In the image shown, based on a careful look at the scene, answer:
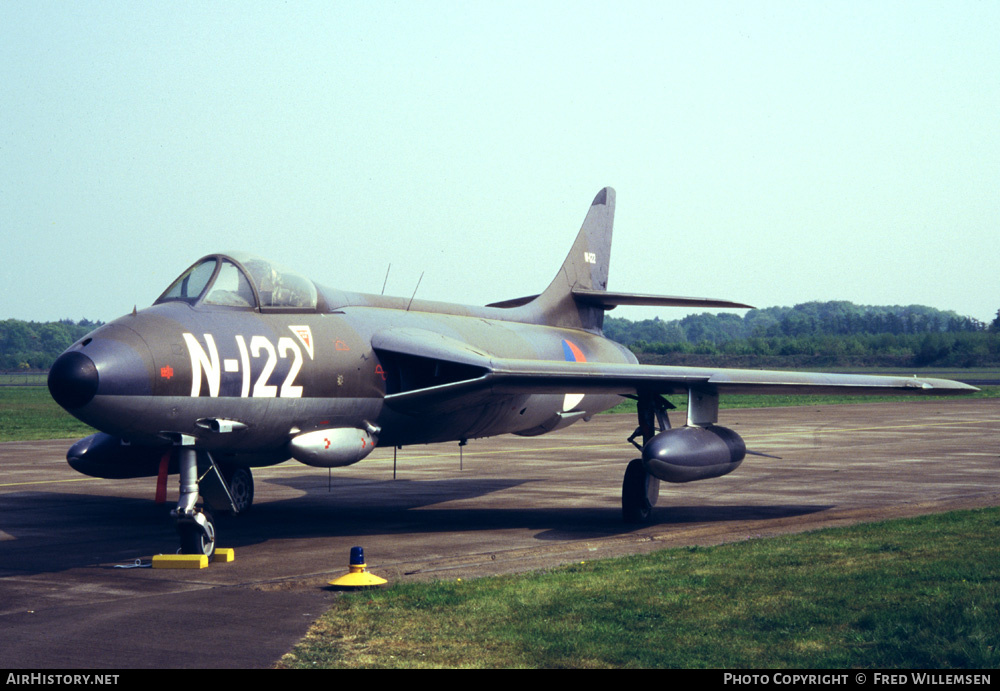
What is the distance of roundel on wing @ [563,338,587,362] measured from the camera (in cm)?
1811

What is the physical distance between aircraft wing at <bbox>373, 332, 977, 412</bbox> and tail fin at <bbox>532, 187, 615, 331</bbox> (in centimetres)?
487

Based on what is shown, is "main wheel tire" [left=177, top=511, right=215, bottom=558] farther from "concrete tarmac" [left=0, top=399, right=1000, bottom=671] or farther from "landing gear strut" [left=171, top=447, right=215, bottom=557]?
"concrete tarmac" [left=0, top=399, right=1000, bottom=671]

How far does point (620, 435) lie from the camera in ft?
105

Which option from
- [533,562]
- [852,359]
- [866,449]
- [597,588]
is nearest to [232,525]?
[533,562]

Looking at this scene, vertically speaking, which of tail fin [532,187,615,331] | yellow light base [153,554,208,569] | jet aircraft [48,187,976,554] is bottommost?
yellow light base [153,554,208,569]

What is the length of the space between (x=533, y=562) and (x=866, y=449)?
1738 cm

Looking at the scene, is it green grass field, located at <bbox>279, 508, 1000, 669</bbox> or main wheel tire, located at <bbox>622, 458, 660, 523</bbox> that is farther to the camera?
main wheel tire, located at <bbox>622, 458, 660, 523</bbox>

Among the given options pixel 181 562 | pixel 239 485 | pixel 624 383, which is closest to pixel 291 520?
pixel 239 485

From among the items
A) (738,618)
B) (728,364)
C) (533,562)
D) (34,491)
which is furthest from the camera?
(728,364)

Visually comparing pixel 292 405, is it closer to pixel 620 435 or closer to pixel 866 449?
pixel 866 449

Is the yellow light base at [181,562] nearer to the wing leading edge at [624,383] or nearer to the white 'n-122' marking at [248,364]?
the white 'n-122' marking at [248,364]

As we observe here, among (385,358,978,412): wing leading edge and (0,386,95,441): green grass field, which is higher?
(385,358,978,412): wing leading edge

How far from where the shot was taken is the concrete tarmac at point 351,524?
8023 mm

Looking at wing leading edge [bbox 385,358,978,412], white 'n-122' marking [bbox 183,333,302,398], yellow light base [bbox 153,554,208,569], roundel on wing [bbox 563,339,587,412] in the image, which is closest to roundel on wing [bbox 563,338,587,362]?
roundel on wing [bbox 563,339,587,412]
